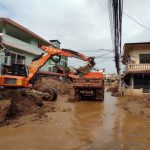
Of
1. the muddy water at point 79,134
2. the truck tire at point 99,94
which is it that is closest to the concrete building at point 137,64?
the truck tire at point 99,94

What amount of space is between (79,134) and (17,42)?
20309 millimetres

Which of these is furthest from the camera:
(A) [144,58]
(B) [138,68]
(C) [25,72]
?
(A) [144,58]

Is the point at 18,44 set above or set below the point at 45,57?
above

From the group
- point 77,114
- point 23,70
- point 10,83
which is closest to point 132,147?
point 77,114

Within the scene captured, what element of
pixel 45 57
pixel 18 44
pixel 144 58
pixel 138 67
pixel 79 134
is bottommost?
pixel 79 134

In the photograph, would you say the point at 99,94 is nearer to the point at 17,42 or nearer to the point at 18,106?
the point at 18,106

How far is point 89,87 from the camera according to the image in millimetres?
19969

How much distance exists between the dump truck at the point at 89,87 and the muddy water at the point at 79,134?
708cm

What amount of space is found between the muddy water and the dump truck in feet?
23.2

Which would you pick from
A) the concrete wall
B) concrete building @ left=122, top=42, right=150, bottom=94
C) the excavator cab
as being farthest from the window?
the excavator cab

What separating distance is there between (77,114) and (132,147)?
6.55 metres

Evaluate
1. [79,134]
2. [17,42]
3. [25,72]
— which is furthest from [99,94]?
[17,42]

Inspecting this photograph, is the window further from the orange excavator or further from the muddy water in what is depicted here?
the muddy water

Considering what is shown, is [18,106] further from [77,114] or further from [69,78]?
[69,78]
